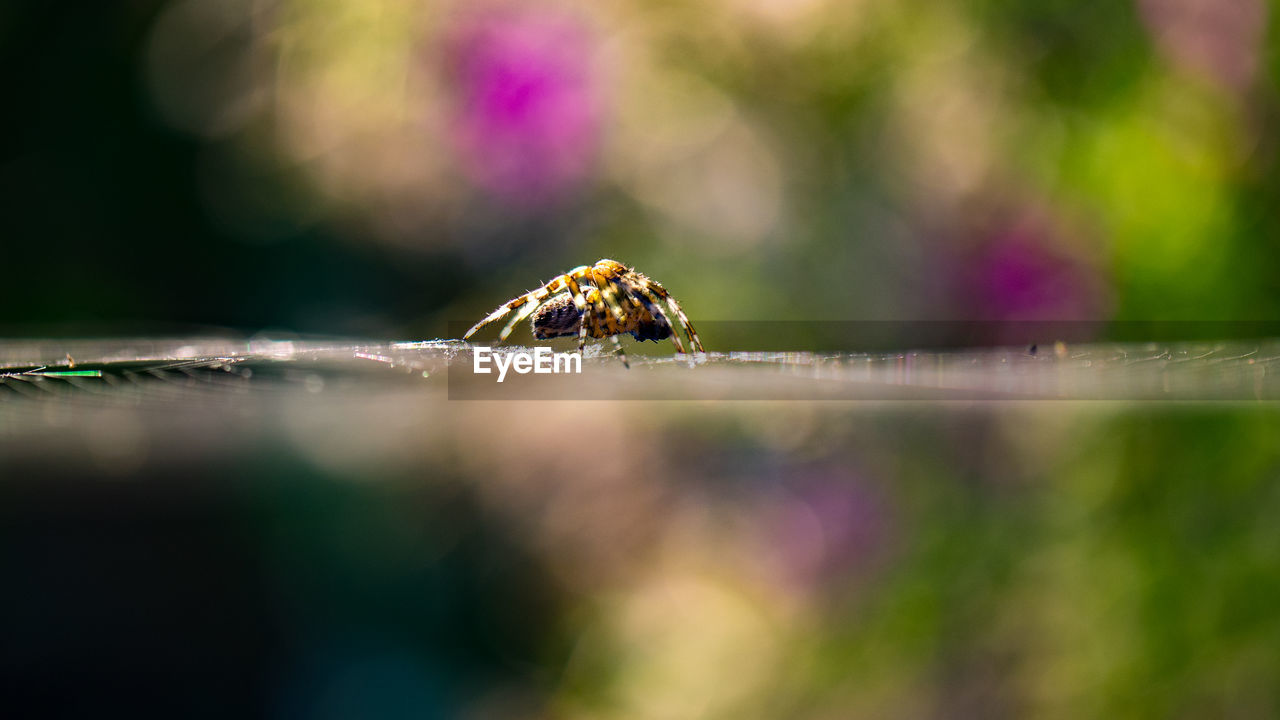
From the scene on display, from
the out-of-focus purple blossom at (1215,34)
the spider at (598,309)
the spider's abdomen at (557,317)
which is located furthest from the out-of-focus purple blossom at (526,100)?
the out-of-focus purple blossom at (1215,34)

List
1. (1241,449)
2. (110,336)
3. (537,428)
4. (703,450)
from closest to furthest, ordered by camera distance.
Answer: (1241,449) < (703,450) < (537,428) < (110,336)

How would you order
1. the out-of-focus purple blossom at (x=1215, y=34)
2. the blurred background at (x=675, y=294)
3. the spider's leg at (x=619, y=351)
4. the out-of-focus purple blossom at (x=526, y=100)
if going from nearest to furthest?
1. the spider's leg at (x=619, y=351)
2. the blurred background at (x=675, y=294)
3. the out-of-focus purple blossom at (x=1215, y=34)
4. the out-of-focus purple blossom at (x=526, y=100)

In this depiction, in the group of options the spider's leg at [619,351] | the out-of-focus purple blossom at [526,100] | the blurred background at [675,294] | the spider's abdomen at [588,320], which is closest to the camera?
the spider's leg at [619,351]

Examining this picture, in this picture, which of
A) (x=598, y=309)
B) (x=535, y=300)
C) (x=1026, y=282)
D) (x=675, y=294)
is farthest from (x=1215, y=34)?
(x=535, y=300)

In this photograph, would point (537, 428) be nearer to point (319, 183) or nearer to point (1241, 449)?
point (319, 183)

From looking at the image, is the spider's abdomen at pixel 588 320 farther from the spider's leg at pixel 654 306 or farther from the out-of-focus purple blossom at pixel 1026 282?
the out-of-focus purple blossom at pixel 1026 282

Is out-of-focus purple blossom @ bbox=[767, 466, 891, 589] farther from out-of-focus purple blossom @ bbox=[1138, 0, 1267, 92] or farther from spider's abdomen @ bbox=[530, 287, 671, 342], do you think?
out-of-focus purple blossom @ bbox=[1138, 0, 1267, 92]

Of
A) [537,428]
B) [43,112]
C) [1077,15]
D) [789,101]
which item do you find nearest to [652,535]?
[537,428]

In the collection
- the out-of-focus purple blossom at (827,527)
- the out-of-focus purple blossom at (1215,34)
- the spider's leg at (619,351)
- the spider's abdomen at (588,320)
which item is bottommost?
the out-of-focus purple blossom at (827,527)
